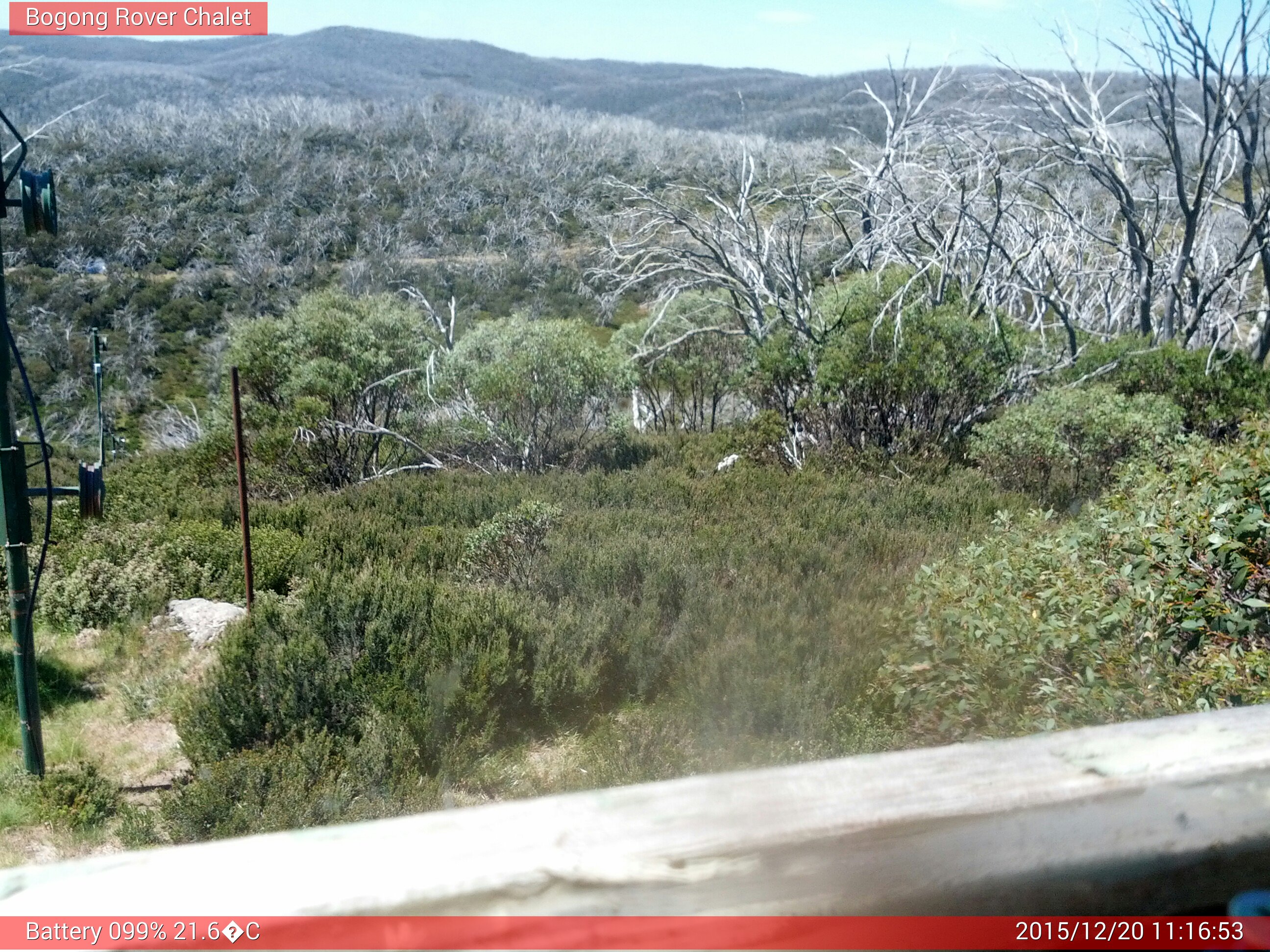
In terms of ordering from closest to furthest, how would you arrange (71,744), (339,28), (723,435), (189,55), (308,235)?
(71,744)
(723,435)
(308,235)
(189,55)
(339,28)

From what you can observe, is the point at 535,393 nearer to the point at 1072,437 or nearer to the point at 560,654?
the point at 1072,437

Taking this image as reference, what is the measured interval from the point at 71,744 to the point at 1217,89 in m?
12.6

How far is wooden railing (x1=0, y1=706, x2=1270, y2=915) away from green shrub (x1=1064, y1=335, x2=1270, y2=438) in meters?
9.80

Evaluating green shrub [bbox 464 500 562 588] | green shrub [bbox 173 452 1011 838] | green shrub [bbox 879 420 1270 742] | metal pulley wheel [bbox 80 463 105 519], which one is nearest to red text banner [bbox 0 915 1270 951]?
green shrub [bbox 879 420 1270 742]

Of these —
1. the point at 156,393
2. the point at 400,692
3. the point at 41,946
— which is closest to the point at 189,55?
the point at 156,393

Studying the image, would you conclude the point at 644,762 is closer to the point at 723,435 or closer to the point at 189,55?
the point at 723,435

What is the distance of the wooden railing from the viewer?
36.1 inches

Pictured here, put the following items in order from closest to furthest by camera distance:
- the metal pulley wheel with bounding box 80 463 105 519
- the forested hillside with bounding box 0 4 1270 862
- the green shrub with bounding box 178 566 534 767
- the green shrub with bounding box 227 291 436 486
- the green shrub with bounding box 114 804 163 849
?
the green shrub with bounding box 114 804 163 849, the forested hillside with bounding box 0 4 1270 862, the green shrub with bounding box 178 566 534 767, the metal pulley wheel with bounding box 80 463 105 519, the green shrub with bounding box 227 291 436 486

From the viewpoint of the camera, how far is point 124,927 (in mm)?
885

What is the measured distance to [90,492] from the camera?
16.9 ft

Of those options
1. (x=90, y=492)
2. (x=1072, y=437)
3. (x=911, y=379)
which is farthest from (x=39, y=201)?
(x=1072, y=437)

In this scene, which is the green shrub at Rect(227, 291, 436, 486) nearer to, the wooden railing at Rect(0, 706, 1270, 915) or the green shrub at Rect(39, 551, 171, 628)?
the green shrub at Rect(39, 551, 171, 628)

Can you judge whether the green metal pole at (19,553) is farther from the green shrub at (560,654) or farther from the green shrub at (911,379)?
the green shrub at (911,379)

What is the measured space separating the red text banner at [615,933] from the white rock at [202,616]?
6183 millimetres
